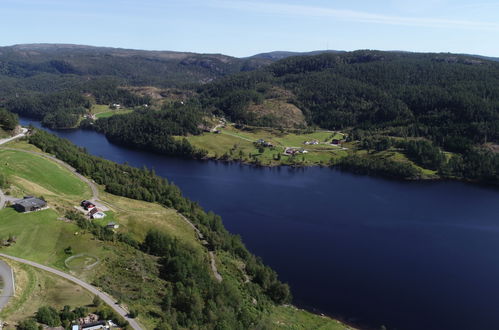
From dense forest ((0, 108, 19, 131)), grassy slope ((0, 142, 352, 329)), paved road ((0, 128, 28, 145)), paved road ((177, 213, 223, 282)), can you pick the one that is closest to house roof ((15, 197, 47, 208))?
grassy slope ((0, 142, 352, 329))

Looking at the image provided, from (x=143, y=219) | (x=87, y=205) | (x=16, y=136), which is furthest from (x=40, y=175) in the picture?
(x=16, y=136)

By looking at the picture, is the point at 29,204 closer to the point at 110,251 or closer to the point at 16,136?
the point at 110,251

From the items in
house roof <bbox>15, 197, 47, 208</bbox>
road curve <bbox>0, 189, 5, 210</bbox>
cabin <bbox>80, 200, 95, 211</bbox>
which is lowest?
cabin <bbox>80, 200, 95, 211</bbox>

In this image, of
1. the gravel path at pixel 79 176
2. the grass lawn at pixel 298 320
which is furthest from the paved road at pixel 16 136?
the grass lawn at pixel 298 320

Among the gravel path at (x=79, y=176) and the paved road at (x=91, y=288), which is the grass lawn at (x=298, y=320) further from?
the gravel path at (x=79, y=176)

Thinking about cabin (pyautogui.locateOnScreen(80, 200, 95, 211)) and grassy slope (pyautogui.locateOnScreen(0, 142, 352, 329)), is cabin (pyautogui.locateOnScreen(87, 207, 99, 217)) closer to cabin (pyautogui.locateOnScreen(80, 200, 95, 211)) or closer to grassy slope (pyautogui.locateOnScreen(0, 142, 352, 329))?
cabin (pyautogui.locateOnScreen(80, 200, 95, 211))

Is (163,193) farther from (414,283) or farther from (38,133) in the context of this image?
(414,283)
